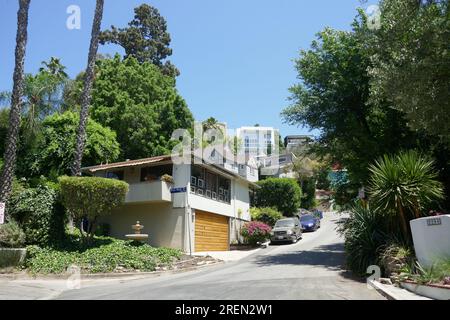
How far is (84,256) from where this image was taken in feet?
64.7

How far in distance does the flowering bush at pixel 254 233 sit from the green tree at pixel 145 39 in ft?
98.3

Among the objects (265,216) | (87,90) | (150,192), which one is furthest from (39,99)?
(265,216)

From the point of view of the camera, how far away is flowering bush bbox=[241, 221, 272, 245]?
32125 mm

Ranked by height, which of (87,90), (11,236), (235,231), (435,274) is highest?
(87,90)

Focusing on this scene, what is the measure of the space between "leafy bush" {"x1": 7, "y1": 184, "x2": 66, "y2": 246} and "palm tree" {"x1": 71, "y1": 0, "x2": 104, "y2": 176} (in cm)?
306

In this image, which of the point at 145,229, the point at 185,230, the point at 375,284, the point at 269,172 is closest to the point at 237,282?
the point at 375,284

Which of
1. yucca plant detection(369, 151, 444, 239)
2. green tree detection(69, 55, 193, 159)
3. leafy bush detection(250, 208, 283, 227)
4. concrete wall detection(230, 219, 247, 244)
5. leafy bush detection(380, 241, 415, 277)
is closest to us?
leafy bush detection(380, 241, 415, 277)

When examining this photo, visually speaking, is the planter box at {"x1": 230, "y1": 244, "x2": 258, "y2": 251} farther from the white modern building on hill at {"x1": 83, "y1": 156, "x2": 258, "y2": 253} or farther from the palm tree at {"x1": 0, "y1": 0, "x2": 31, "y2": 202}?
the palm tree at {"x1": 0, "y1": 0, "x2": 31, "y2": 202}

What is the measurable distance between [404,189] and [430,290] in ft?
16.2

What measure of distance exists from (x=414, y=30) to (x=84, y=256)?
1480cm

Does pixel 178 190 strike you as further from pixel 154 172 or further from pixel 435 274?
pixel 435 274

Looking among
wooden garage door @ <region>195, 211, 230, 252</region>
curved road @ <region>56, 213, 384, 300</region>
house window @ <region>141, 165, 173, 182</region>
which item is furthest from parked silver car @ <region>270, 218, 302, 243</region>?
curved road @ <region>56, 213, 384, 300</region>

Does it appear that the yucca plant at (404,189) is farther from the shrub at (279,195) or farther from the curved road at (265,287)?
the shrub at (279,195)

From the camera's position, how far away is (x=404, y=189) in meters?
14.5
